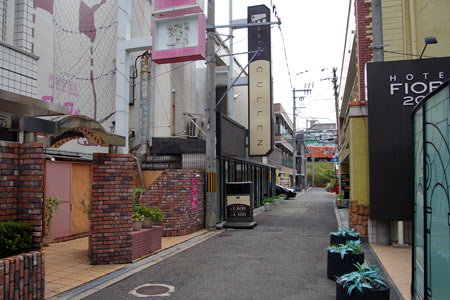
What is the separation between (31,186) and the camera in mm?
5660

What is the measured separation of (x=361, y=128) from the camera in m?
10.5

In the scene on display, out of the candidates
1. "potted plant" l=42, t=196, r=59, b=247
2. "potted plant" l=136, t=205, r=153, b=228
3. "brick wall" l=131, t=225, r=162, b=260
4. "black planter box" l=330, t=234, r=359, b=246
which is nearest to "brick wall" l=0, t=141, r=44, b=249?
"brick wall" l=131, t=225, r=162, b=260

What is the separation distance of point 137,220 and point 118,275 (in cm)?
176

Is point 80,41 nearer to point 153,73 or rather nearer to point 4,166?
point 153,73

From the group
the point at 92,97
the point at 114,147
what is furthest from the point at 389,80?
the point at 92,97

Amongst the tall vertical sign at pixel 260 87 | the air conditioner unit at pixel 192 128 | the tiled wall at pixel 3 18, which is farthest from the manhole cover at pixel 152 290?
the tall vertical sign at pixel 260 87

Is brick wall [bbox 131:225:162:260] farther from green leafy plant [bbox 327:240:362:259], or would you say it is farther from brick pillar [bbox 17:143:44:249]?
green leafy plant [bbox 327:240:362:259]

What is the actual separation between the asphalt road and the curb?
0.17 metres

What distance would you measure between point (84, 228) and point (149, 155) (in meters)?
4.41

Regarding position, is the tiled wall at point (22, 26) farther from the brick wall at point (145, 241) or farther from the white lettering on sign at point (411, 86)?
the white lettering on sign at point (411, 86)

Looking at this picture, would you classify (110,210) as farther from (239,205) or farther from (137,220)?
(239,205)

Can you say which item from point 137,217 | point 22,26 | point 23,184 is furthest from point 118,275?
point 22,26

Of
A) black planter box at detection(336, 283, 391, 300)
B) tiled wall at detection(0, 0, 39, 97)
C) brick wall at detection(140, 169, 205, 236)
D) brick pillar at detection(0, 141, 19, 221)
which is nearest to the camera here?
black planter box at detection(336, 283, 391, 300)

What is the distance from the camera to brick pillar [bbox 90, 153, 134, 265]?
783 cm
